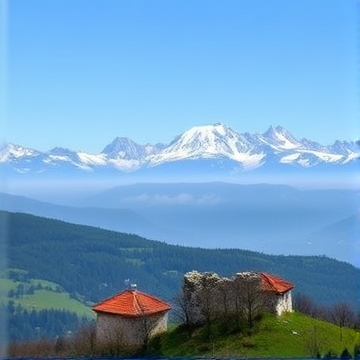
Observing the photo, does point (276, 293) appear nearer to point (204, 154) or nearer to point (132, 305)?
point (132, 305)

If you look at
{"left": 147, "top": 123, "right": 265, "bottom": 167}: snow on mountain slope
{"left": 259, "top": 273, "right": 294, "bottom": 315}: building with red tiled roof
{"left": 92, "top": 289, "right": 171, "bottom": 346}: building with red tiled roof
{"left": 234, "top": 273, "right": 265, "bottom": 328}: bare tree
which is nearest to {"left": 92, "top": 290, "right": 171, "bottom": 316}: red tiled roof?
{"left": 92, "top": 289, "right": 171, "bottom": 346}: building with red tiled roof

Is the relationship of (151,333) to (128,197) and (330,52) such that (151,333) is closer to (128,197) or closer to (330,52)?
(330,52)

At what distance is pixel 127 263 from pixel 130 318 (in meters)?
6.86

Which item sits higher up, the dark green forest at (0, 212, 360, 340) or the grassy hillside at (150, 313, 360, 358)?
the dark green forest at (0, 212, 360, 340)

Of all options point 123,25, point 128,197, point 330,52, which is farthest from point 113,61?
point 128,197

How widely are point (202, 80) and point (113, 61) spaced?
0.80m

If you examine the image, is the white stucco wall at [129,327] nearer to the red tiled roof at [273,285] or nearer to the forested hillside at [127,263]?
the red tiled roof at [273,285]

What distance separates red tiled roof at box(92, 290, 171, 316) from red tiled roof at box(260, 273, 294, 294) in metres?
0.72

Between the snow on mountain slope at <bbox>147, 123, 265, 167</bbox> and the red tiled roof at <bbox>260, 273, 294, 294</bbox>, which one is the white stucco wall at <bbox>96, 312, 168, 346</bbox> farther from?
the snow on mountain slope at <bbox>147, 123, 265, 167</bbox>

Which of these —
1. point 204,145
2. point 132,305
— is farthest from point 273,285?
point 204,145

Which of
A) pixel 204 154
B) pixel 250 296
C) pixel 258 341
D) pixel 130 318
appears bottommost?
pixel 258 341

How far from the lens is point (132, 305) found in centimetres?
448

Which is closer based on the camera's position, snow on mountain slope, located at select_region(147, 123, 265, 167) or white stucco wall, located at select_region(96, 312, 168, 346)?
white stucco wall, located at select_region(96, 312, 168, 346)

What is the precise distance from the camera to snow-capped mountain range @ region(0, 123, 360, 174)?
6.96 metres
